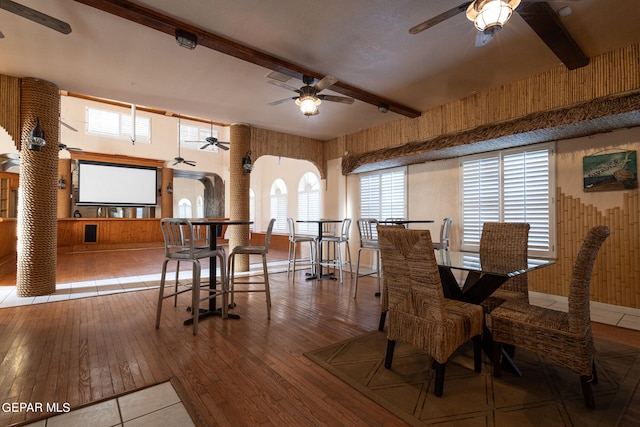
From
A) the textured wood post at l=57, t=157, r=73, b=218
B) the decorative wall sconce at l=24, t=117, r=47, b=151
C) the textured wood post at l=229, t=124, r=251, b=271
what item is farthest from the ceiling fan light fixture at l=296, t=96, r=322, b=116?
the textured wood post at l=57, t=157, r=73, b=218

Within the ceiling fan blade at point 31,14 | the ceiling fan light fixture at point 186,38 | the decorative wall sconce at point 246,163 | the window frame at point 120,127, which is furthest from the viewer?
the window frame at point 120,127

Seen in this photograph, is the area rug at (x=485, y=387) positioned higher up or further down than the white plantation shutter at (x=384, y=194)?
further down

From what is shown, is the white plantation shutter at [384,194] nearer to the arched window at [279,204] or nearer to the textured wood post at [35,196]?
the arched window at [279,204]

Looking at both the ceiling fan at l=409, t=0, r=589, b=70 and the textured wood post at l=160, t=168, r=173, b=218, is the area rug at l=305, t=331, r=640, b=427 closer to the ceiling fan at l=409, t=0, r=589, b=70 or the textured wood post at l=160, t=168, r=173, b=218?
the ceiling fan at l=409, t=0, r=589, b=70

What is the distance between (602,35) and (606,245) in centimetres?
215

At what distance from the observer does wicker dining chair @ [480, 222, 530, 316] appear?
247cm

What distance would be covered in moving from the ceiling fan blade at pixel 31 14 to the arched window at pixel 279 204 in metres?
8.20

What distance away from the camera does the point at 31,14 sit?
221cm

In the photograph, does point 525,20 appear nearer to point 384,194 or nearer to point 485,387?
point 485,387

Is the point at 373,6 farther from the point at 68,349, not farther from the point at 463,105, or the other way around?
the point at 68,349

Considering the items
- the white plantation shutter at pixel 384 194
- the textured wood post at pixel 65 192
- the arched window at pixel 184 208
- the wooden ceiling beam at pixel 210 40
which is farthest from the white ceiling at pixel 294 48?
the arched window at pixel 184 208

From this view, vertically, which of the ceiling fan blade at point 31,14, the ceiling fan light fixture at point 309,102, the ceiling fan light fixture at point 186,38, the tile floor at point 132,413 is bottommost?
the tile floor at point 132,413

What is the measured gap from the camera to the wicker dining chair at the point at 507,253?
8.10ft

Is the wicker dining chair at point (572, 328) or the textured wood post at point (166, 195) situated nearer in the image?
the wicker dining chair at point (572, 328)
